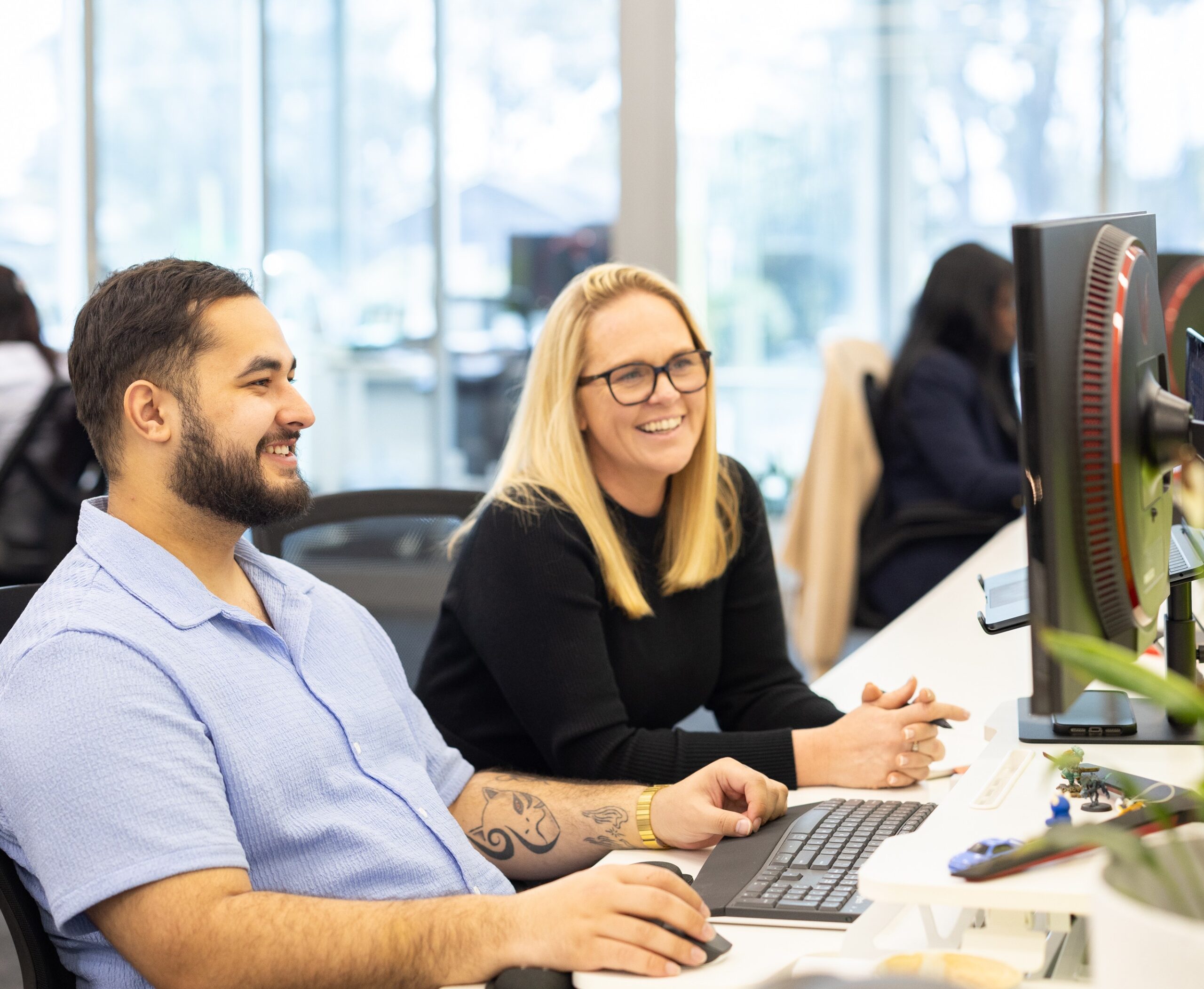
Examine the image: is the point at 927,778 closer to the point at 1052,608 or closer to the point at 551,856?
the point at 551,856

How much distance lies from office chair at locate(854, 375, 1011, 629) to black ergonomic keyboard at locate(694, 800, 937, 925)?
1.97 m

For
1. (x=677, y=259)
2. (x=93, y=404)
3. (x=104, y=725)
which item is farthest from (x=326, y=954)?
(x=677, y=259)

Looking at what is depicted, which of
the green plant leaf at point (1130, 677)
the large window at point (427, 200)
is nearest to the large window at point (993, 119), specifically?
the large window at point (427, 200)

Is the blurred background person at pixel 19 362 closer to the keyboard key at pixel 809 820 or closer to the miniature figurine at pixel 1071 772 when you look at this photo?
the keyboard key at pixel 809 820

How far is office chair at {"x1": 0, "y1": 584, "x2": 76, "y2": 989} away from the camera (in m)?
0.96

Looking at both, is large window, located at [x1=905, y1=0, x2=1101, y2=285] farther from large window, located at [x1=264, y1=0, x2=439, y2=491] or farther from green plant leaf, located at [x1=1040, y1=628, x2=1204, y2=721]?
green plant leaf, located at [x1=1040, y1=628, x2=1204, y2=721]

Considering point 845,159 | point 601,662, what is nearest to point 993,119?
point 845,159

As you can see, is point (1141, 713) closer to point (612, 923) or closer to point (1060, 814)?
point (1060, 814)

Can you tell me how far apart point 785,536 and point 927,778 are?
2202 mm

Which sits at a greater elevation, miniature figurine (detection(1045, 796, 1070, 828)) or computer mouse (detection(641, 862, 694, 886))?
miniature figurine (detection(1045, 796, 1070, 828))

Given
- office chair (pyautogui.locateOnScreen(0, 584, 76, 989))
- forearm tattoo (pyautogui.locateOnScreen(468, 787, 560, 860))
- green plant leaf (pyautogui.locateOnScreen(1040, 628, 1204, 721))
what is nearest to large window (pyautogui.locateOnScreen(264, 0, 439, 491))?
forearm tattoo (pyautogui.locateOnScreen(468, 787, 560, 860))

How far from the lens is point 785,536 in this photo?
355 cm

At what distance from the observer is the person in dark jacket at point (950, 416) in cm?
317

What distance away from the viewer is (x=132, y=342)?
116 cm
